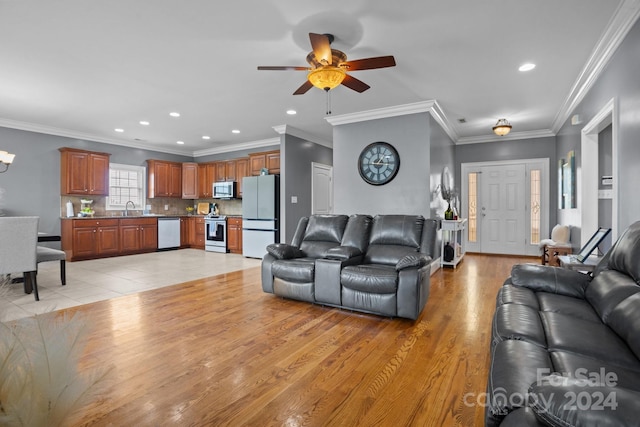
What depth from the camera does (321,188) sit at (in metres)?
7.58

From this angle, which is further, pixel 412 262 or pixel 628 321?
pixel 412 262

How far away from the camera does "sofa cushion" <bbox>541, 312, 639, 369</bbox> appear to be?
1389mm

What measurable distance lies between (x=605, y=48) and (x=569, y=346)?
3.15 metres

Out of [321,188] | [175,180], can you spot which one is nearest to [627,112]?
[321,188]

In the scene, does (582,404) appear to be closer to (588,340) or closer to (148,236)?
(588,340)

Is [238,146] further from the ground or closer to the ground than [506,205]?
further from the ground

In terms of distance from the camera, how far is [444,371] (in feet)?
7.00

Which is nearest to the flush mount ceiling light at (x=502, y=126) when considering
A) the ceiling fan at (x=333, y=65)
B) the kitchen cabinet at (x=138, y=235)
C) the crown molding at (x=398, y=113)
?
the crown molding at (x=398, y=113)

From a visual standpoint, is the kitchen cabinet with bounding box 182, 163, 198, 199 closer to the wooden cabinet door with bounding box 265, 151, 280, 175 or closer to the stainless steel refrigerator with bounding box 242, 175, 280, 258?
the stainless steel refrigerator with bounding box 242, 175, 280, 258

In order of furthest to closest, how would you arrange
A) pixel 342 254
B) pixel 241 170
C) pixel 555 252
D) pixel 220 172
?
1. pixel 220 172
2. pixel 241 170
3. pixel 555 252
4. pixel 342 254

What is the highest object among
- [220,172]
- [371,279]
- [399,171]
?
[220,172]

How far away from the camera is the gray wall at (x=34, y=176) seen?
5.80 metres

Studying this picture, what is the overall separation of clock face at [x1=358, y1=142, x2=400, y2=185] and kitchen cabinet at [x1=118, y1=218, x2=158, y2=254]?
5216mm

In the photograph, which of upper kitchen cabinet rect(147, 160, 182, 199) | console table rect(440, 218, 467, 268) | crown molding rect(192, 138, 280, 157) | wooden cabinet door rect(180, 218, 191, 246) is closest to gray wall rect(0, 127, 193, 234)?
upper kitchen cabinet rect(147, 160, 182, 199)
